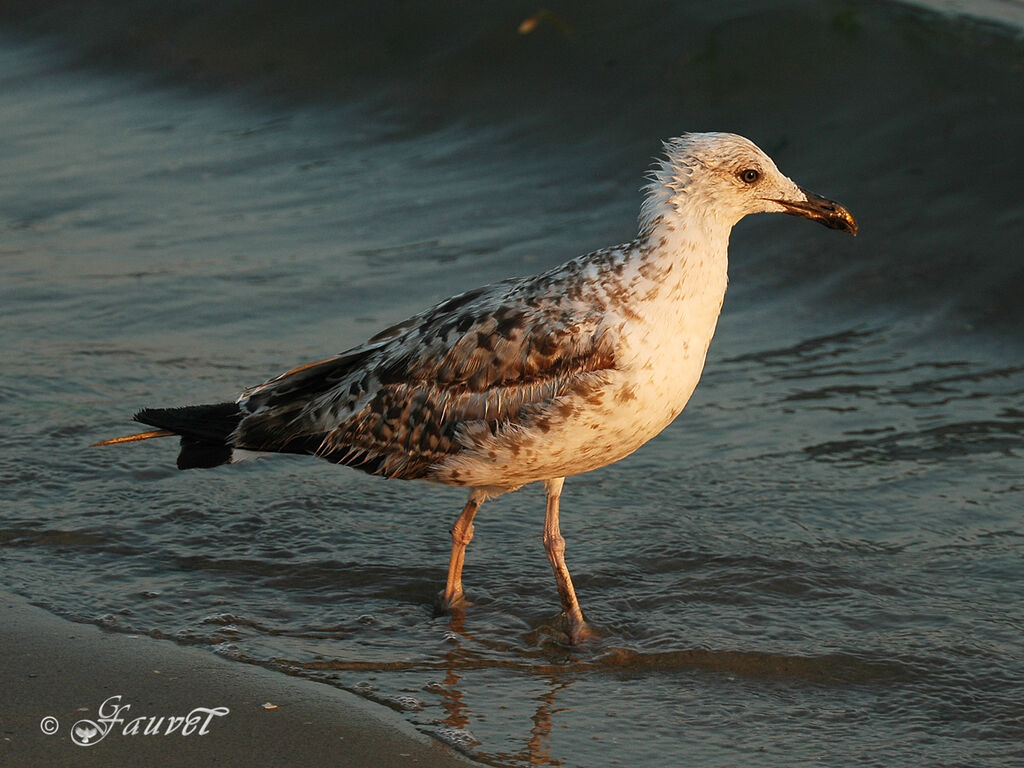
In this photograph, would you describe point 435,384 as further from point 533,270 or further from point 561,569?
point 533,270

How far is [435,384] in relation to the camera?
5605mm

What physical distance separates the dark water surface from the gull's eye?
155 centimetres

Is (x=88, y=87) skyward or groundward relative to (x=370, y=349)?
skyward

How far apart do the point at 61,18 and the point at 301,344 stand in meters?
8.15

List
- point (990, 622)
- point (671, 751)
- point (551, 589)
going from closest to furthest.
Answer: point (671, 751) < point (990, 622) < point (551, 589)

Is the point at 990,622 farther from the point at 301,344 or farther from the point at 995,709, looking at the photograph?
the point at 301,344

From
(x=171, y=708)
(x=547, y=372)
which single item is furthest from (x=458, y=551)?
(x=171, y=708)

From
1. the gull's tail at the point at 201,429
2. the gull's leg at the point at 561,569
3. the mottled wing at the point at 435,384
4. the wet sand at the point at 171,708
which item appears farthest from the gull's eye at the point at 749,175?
the wet sand at the point at 171,708

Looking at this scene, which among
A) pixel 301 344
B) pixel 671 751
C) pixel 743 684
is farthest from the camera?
pixel 301 344

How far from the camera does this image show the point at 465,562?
20.2 feet

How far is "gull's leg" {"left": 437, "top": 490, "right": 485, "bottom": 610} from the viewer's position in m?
5.78

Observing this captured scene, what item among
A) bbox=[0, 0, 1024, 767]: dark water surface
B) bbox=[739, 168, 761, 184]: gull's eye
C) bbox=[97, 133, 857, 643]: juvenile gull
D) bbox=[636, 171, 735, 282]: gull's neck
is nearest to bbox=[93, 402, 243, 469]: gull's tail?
bbox=[97, 133, 857, 643]: juvenile gull

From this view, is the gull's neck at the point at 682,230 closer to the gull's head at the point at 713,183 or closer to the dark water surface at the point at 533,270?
the gull's head at the point at 713,183

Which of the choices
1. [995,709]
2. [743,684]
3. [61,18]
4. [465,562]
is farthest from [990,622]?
[61,18]
